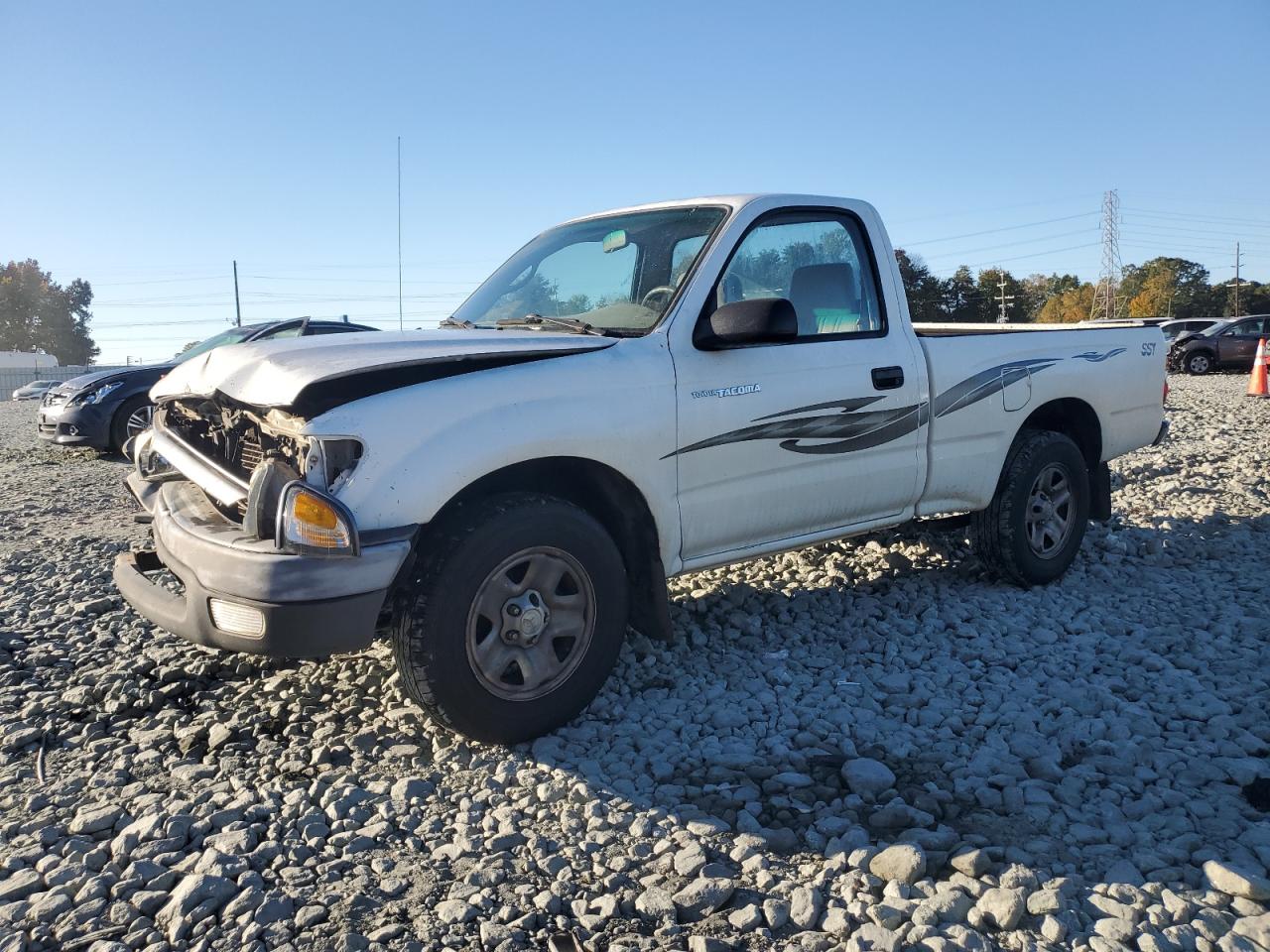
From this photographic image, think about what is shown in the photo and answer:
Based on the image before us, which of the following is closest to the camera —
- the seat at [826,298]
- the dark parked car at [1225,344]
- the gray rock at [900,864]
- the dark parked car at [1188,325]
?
the gray rock at [900,864]

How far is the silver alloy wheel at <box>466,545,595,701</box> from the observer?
10.7 ft

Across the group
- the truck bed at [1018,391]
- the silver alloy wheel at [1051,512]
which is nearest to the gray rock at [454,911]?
the truck bed at [1018,391]

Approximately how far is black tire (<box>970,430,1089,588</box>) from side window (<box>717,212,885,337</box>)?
4.19ft

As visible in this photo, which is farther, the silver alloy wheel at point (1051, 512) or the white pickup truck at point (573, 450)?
the silver alloy wheel at point (1051, 512)

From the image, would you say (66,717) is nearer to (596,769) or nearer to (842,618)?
(596,769)

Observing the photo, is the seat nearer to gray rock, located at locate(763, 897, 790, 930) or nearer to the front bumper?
gray rock, located at locate(763, 897, 790, 930)

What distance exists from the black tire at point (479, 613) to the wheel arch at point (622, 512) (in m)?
0.18

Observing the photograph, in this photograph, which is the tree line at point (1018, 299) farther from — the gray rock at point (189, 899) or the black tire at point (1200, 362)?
the gray rock at point (189, 899)

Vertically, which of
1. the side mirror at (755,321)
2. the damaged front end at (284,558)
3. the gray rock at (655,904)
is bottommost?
the gray rock at (655,904)

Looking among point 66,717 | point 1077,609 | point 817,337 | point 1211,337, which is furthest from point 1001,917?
point 1211,337

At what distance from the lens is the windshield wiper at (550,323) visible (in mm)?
3949

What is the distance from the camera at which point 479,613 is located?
10.6 ft

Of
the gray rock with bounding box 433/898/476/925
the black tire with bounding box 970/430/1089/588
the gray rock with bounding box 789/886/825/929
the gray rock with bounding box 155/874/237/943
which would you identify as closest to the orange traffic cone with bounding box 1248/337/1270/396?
the black tire with bounding box 970/430/1089/588

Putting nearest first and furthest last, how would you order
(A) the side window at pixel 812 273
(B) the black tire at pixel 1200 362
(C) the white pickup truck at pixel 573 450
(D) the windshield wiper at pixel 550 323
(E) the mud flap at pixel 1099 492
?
(C) the white pickup truck at pixel 573 450 → (D) the windshield wiper at pixel 550 323 → (A) the side window at pixel 812 273 → (E) the mud flap at pixel 1099 492 → (B) the black tire at pixel 1200 362
